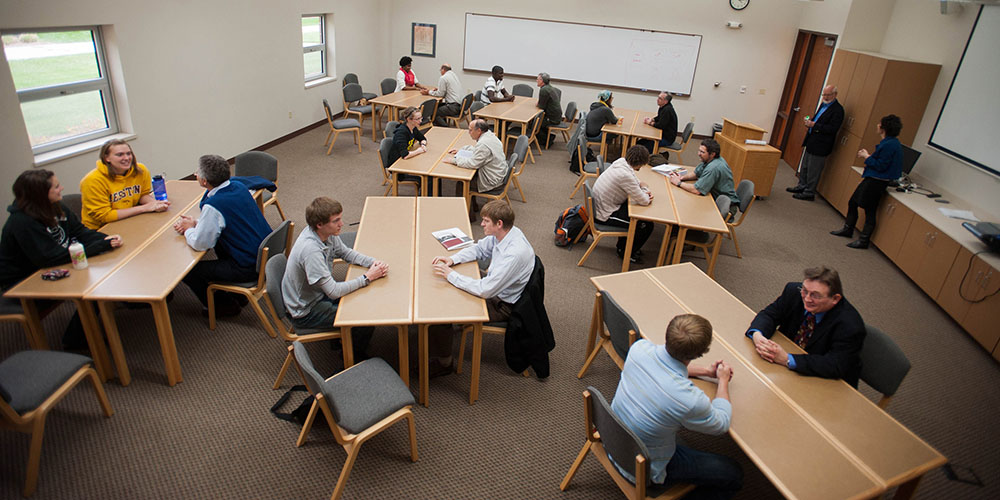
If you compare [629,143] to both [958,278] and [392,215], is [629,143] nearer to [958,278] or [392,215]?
[958,278]

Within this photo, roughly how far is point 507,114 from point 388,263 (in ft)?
17.5

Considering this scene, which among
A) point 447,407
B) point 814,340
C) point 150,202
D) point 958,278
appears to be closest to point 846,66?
point 958,278

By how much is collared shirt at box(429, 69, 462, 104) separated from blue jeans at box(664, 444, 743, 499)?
792cm

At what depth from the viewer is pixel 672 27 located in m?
10.2

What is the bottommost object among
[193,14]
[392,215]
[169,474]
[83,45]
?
[169,474]

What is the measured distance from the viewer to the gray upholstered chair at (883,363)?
2755 mm

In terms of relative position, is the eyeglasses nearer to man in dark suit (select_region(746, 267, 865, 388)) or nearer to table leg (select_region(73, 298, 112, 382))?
man in dark suit (select_region(746, 267, 865, 388))

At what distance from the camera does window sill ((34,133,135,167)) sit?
188 inches

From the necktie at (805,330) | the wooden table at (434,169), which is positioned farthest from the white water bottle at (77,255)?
the necktie at (805,330)

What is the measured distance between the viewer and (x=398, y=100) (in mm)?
8727

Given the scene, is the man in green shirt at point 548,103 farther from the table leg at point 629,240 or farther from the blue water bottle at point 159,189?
the blue water bottle at point 159,189

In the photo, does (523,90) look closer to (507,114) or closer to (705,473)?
(507,114)

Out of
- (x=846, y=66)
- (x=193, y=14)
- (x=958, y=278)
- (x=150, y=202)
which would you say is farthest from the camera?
(x=846, y=66)

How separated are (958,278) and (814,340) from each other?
10.1 ft
